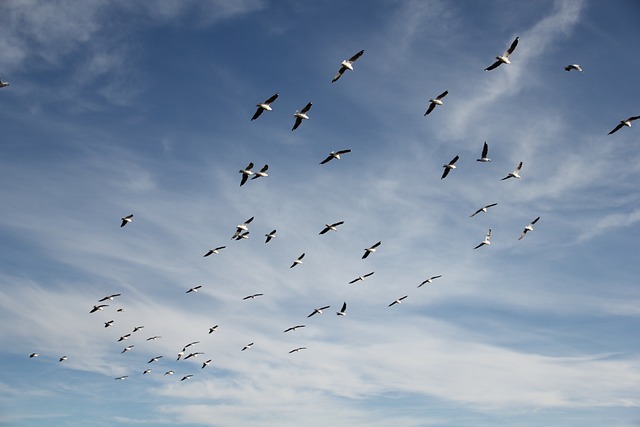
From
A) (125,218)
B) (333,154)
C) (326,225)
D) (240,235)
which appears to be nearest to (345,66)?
(333,154)

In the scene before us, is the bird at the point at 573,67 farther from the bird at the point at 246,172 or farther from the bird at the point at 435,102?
the bird at the point at 246,172

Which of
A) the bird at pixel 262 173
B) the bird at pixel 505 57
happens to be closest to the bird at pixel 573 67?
the bird at pixel 505 57

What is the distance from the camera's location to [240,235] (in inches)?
2995

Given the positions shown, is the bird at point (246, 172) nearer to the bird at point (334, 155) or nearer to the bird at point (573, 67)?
the bird at point (334, 155)

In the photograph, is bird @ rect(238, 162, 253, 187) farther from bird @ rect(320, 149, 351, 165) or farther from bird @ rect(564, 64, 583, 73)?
bird @ rect(564, 64, 583, 73)

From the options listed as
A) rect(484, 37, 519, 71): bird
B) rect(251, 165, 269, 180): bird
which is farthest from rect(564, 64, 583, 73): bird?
rect(251, 165, 269, 180): bird

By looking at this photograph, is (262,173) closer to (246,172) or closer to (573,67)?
(246,172)

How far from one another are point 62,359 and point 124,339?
49.2ft

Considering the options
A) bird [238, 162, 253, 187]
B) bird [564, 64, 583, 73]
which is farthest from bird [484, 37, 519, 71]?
bird [238, 162, 253, 187]

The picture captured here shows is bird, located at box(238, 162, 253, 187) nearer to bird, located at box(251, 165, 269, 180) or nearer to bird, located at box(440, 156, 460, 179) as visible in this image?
bird, located at box(251, 165, 269, 180)

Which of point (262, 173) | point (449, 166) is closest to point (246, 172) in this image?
point (262, 173)

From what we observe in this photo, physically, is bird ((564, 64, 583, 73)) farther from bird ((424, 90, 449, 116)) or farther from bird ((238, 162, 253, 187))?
bird ((238, 162, 253, 187))

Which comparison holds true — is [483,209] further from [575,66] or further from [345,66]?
[345,66]

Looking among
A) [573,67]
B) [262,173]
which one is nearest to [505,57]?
[573,67]
